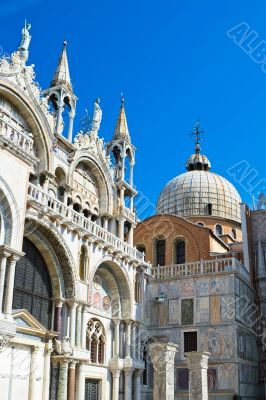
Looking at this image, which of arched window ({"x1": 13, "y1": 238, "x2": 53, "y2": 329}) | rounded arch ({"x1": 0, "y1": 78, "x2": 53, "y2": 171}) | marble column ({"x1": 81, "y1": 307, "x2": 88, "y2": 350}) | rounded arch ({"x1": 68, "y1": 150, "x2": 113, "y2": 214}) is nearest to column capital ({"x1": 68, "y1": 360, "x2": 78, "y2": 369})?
marble column ({"x1": 81, "y1": 307, "x2": 88, "y2": 350})

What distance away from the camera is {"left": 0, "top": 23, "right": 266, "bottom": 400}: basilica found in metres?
16.5

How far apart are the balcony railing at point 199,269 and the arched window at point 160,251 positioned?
3.89 m

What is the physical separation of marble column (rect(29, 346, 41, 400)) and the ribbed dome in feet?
Answer: 81.8

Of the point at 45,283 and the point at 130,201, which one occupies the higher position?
the point at 130,201

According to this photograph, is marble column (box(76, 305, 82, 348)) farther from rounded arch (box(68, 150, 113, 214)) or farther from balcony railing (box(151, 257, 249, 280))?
balcony railing (box(151, 257, 249, 280))

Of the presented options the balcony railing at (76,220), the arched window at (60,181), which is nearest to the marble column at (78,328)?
the balcony railing at (76,220)

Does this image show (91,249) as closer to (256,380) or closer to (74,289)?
(74,289)

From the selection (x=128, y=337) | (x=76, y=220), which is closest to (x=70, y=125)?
(x=76, y=220)

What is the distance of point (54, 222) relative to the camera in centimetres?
1881

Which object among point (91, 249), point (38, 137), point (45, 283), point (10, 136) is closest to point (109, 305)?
point (91, 249)

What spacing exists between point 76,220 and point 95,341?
212 inches

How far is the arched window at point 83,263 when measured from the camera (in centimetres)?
2047

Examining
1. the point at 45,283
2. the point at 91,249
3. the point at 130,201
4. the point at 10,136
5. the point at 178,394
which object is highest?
the point at 130,201

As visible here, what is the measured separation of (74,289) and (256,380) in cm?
1292
